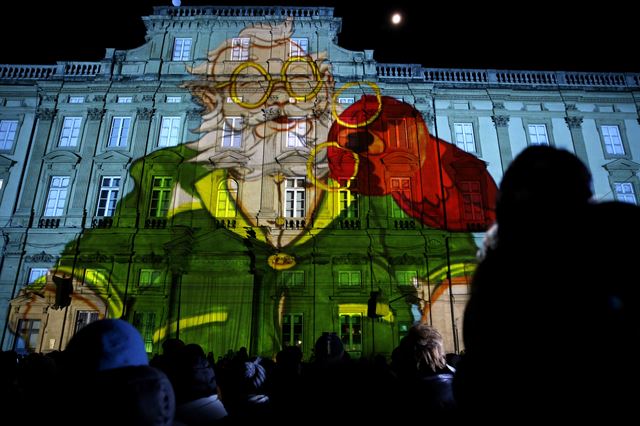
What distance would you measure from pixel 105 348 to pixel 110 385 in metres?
0.23

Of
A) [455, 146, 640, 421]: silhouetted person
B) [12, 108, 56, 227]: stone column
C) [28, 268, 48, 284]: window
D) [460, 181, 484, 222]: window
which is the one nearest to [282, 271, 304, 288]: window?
[460, 181, 484, 222]: window

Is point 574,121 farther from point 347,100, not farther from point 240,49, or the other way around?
point 240,49

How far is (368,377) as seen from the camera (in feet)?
7.29

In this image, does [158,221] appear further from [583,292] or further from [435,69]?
[583,292]

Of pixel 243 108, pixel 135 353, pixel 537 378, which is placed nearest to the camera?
pixel 537 378

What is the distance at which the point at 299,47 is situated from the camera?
23750 millimetres

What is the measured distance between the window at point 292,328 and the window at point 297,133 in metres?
8.89

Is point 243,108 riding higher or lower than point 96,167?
higher

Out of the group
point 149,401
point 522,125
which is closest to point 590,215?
point 149,401

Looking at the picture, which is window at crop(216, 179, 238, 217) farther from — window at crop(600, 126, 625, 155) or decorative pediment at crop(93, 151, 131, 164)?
window at crop(600, 126, 625, 155)

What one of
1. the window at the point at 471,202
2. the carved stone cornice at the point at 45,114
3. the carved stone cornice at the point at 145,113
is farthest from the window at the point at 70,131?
the window at the point at 471,202

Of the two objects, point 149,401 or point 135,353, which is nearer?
point 149,401

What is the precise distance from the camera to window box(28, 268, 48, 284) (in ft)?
63.6

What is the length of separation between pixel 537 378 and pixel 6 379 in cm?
479
